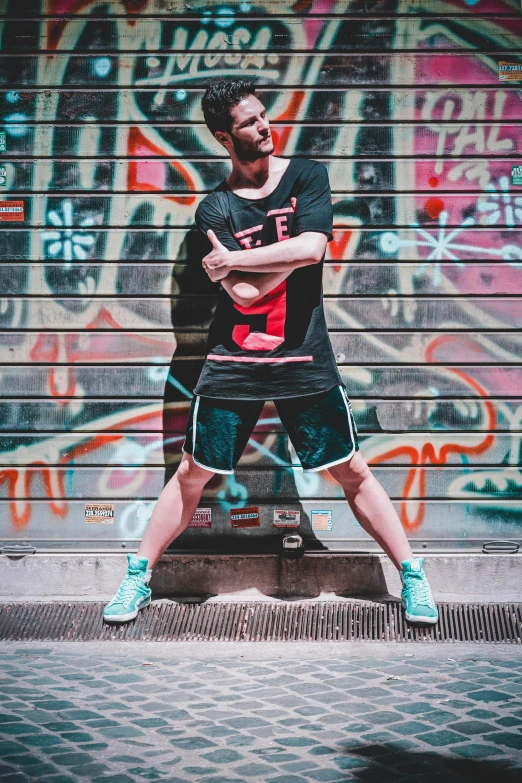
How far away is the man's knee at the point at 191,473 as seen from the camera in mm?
4852

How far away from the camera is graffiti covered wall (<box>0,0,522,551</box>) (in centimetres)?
529

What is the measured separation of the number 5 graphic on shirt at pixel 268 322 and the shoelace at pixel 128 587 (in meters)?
1.36

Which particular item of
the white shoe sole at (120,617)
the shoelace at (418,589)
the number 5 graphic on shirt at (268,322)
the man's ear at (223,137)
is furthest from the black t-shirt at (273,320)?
the white shoe sole at (120,617)

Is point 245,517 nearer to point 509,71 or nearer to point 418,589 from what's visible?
point 418,589

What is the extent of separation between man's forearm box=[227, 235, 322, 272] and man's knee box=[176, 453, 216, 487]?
41.5 inches

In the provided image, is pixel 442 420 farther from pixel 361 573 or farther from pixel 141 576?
pixel 141 576

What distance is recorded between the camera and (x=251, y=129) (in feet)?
15.2

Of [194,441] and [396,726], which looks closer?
[396,726]

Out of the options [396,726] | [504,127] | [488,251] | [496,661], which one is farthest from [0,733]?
[504,127]

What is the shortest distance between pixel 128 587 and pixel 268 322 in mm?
1603

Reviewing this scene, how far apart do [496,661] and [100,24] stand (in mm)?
4138

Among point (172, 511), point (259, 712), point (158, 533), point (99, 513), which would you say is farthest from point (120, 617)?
point (259, 712)

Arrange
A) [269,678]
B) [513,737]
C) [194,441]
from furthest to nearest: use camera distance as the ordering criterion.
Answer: [194,441] → [269,678] → [513,737]

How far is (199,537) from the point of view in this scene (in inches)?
212
